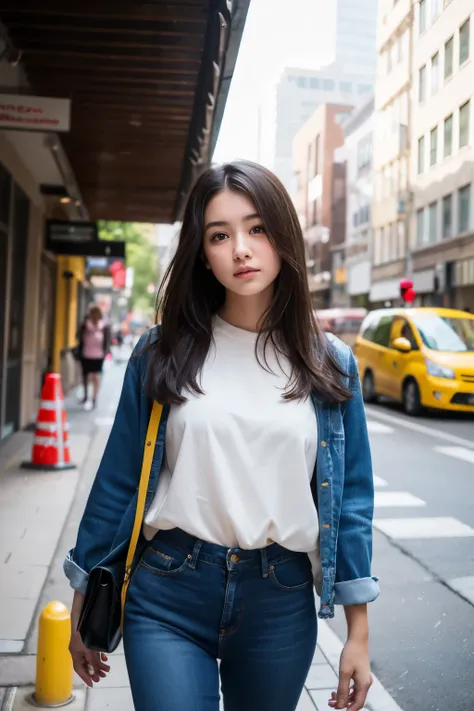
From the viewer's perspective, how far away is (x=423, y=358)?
1341 cm

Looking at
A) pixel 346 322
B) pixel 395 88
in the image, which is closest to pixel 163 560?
pixel 395 88

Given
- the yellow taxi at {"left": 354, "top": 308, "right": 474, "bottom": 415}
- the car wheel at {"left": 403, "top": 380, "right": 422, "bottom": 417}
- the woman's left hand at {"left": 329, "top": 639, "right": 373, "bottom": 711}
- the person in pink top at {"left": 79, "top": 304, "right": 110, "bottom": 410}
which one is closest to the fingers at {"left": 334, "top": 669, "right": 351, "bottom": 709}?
the woman's left hand at {"left": 329, "top": 639, "right": 373, "bottom": 711}

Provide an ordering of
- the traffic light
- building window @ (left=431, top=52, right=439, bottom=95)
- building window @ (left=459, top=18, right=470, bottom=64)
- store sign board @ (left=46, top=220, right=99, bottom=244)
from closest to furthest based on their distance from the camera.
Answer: building window @ (left=459, top=18, right=470, bottom=64)
building window @ (left=431, top=52, right=439, bottom=95)
store sign board @ (left=46, top=220, right=99, bottom=244)
the traffic light

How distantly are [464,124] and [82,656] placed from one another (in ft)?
11.8

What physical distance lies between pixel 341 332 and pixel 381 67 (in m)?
28.3

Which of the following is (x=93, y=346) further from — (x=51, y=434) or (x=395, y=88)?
(x=395, y=88)

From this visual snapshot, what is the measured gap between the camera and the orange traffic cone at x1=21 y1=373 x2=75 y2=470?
8359mm

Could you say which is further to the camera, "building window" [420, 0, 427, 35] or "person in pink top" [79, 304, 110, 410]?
"person in pink top" [79, 304, 110, 410]

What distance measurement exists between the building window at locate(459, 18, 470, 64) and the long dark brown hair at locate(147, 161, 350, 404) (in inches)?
111

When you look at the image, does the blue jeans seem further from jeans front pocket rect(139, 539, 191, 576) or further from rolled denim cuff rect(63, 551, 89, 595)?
rolled denim cuff rect(63, 551, 89, 595)

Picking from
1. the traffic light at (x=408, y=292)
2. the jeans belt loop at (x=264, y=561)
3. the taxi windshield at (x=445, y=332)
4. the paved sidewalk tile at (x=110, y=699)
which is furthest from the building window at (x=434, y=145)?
the traffic light at (x=408, y=292)

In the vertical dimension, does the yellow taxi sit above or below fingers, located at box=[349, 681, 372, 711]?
above

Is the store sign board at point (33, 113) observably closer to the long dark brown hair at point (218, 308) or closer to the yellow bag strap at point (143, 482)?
the long dark brown hair at point (218, 308)

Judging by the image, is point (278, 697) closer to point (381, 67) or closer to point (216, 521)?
point (216, 521)
